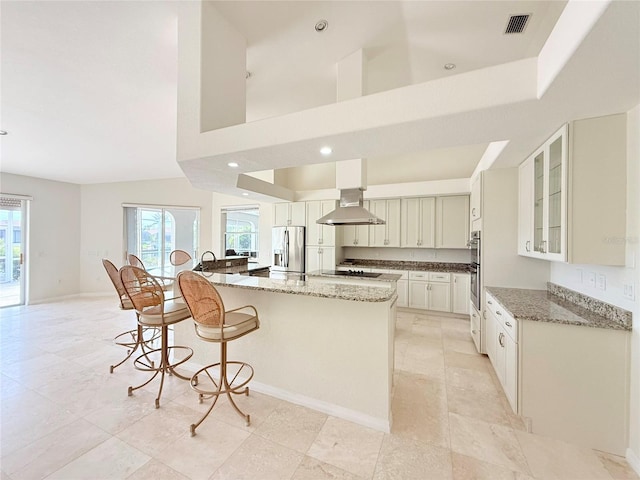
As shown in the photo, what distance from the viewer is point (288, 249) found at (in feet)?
18.4

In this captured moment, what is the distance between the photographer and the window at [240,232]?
6.53m

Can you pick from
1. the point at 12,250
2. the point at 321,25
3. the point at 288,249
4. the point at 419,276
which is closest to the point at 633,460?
the point at 419,276

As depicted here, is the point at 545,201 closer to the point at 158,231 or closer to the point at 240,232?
the point at 240,232

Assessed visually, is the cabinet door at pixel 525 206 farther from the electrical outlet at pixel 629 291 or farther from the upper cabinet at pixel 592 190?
the electrical outlet at pixel 629 291

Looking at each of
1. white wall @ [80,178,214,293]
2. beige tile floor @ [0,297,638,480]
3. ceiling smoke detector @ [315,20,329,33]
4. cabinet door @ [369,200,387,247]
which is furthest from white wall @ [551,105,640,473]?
white wall @ [80,178,214,293]

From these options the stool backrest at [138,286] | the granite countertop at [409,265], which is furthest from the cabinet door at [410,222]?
the stool backrest at [138,286]

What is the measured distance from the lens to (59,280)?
6.10 meters

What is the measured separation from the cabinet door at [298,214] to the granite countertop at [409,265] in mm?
1251

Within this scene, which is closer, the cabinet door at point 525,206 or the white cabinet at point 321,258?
the cabinet door at point 525,206

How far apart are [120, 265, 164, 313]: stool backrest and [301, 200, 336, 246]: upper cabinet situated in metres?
3.35

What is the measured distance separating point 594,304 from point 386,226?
3.48 metres

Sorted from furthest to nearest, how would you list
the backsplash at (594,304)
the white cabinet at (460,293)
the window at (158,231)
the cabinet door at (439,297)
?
1. the window at (158,231)
2. the cabinet door at (439,297)
3. the white cabinet at (460,293)
4. the backsplash at (594,304)

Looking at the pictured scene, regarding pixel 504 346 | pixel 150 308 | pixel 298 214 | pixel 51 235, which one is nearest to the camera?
pixel 504 346

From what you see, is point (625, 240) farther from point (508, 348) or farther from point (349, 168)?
point (349, 168)
